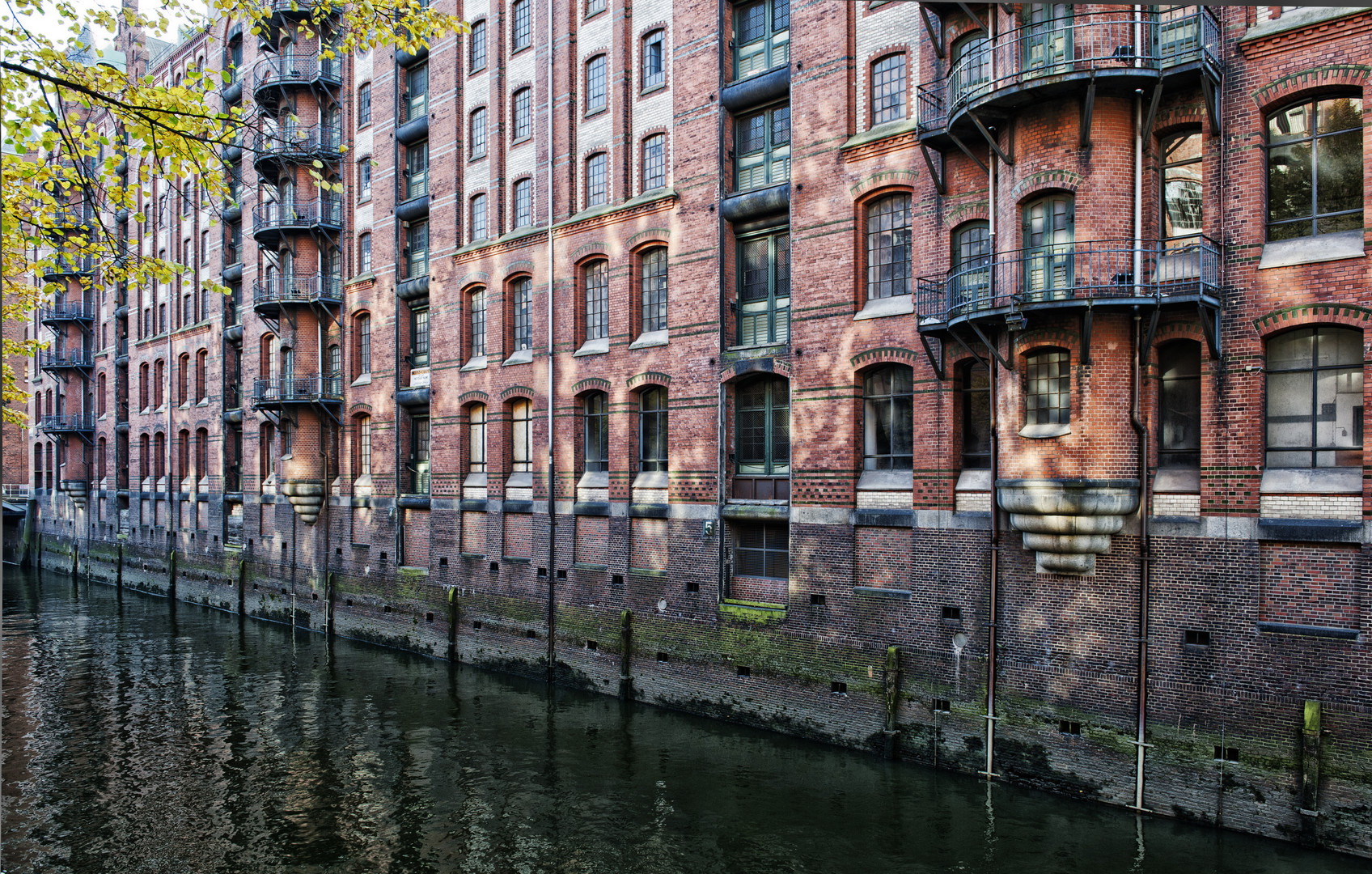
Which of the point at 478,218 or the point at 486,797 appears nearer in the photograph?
the point at 486,797

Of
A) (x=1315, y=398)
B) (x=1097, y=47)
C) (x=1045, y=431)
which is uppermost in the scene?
(x=1097, y=47)

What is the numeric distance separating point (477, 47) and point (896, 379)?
14834 mm

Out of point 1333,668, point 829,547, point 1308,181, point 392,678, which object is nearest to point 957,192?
point 1308,181

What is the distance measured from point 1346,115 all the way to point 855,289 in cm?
691

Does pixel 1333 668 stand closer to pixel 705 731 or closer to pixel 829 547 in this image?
pixel 829 547

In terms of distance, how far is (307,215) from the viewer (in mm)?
28953

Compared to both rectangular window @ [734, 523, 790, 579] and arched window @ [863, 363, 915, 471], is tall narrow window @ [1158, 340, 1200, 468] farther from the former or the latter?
rectangular window @ [734, 523, 790, 579]

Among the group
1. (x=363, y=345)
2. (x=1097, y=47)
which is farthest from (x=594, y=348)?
(x=1097, y=47)

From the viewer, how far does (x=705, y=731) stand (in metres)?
16.6

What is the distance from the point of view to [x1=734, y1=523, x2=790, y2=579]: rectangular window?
17.1 meters

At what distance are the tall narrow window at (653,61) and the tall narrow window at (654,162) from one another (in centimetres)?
107

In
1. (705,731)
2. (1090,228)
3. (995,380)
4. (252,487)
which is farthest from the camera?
(252,487)

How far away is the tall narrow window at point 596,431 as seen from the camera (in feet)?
66.8

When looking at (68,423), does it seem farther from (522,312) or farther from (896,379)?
(896,379)
